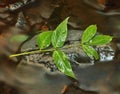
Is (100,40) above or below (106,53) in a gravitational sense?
above

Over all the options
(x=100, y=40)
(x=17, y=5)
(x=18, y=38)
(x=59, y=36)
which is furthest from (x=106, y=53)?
(x=17, y=5)

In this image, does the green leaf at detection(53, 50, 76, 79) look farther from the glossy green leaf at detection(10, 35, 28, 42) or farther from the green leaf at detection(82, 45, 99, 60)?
the glossy green leaf at detection(10, 35, 28, 42)

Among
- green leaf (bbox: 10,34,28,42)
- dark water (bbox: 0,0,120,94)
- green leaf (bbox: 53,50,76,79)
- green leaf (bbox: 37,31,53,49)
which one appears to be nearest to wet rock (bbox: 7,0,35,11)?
dark water (bbox: 0,0,120,94)

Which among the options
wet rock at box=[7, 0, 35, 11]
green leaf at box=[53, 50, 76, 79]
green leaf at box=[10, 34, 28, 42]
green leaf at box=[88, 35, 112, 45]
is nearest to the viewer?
green leaf at box=[53, 50, 76, 79]

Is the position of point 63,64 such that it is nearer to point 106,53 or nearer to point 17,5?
point 106,53

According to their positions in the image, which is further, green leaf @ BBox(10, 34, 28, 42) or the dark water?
green leaf @ BBox(10, 34, 28, 42)

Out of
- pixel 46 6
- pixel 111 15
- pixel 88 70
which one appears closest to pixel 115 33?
pixel 111 15

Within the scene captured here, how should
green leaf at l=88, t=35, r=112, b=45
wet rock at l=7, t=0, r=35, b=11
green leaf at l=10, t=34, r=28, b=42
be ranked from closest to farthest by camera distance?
1. green leaf at l=88, t=35, r=112, b=45
2. green leaf at l=10, t=34, r=28, b=42
3. wet rock at l=7, t=0, r=35, b=11

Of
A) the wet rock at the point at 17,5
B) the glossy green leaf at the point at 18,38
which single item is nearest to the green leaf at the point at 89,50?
the glossy green leaf at the point at 18,38
